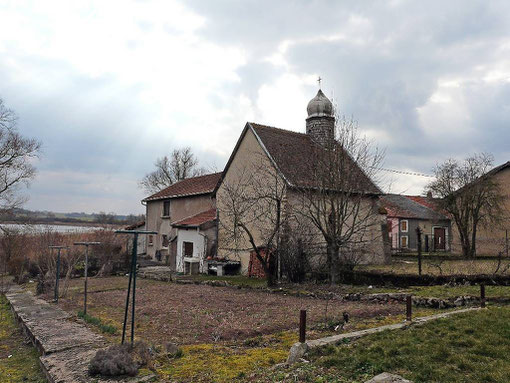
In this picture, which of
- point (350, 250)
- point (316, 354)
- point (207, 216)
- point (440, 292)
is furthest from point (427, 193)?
point (316, 354)

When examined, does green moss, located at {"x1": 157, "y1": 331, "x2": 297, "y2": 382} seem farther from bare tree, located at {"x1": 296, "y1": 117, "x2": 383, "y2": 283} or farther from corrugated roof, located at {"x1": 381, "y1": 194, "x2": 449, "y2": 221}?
corrugated roof, located at {"x1": 381, "y1": 194, "x2": 449, "y2": 221}

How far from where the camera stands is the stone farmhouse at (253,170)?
18.2 metres

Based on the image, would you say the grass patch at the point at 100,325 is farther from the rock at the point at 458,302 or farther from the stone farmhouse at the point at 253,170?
the stone farmhouse at the point at 253,170

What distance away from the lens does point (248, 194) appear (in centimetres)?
2055

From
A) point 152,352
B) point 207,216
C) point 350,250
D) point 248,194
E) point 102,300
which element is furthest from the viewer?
point 207,216

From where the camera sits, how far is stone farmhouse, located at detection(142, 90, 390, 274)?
1820cm

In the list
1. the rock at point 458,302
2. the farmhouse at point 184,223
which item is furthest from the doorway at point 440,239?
the rock at point 458,302

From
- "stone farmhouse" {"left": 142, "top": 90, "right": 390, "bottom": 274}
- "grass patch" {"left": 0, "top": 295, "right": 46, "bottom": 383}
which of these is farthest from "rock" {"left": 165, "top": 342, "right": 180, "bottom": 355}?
"stone farmhouse" {"left": 142, "top": 90, "right": 390, "bottom": 274}

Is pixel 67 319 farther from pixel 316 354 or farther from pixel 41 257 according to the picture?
pixel 41 257

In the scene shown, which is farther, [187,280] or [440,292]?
[187,280]

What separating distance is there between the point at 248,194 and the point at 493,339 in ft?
50.2

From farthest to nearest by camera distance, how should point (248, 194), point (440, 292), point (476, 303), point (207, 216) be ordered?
point (207, 216) → point (248, 194) → point (440, 292) → point (476, 303)

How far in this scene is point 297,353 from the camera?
5.61 metres

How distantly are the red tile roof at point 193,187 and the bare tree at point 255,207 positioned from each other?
427 cm
